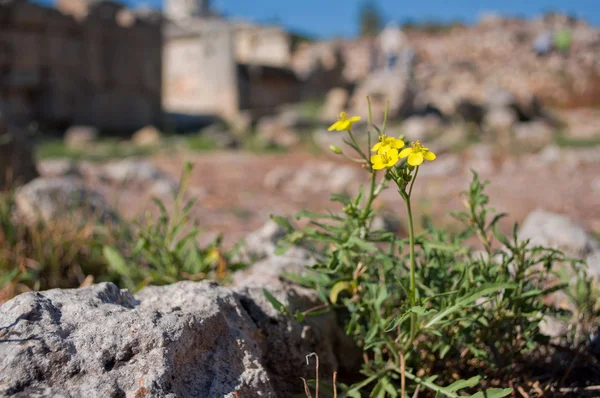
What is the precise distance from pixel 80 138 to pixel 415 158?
30.2 ft

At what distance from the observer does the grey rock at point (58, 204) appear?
10.7ft

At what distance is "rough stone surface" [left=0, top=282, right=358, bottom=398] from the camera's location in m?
1.05

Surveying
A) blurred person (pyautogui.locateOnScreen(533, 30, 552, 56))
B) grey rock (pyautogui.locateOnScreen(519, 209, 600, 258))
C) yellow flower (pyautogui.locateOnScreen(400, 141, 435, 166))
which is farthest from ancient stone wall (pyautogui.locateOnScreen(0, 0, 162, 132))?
blurred person (pyautogui.locateOnScreen(533, 30, 552, 56))

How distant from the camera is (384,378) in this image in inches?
53.1

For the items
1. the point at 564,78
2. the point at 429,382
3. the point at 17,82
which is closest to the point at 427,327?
the point at 429,382

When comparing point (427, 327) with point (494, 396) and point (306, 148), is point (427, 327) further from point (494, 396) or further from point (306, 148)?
point (306, 148)

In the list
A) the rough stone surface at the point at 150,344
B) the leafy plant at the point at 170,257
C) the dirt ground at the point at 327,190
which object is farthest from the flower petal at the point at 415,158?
the dirt ground at the point at 327,190

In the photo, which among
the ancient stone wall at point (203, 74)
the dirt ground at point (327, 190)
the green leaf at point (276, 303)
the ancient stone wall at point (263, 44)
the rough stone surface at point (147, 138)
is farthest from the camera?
the ancient stone wall at point (263, 44)

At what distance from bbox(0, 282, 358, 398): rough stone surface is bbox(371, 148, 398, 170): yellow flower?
530 millimetres

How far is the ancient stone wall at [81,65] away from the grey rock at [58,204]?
19.7 feet

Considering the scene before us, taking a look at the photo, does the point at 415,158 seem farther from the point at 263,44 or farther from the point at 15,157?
the point at 263,44

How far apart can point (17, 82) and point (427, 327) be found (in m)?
9.91

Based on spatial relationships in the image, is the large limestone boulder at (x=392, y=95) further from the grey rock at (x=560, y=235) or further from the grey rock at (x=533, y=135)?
the grey rock at (x=560, y=235)

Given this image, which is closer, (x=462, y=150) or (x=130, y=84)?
(x=462, y=150)
